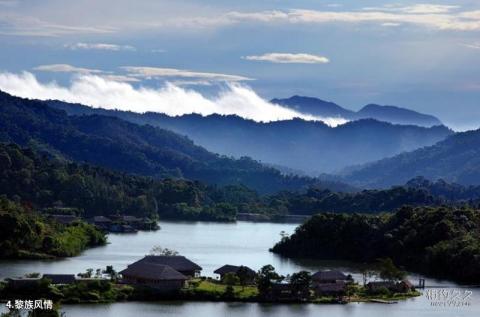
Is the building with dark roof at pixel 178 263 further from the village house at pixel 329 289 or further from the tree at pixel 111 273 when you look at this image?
the village house at pixel 329 289

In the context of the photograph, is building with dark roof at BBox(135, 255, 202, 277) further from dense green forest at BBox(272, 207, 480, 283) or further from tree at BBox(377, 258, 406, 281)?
dense green forest at BBox(272, 207, 480, 283)

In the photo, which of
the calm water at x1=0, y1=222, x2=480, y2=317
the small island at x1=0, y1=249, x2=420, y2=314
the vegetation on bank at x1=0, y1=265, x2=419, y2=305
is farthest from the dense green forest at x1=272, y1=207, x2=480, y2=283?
the vegetation on bank at x1=0, y1=265, x2=419, y2=305

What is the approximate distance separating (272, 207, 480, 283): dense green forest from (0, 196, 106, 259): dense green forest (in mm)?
9789

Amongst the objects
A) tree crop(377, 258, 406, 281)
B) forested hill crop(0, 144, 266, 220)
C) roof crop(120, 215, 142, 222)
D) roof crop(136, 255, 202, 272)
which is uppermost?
forested hill crop(0, 144, 266, 220)

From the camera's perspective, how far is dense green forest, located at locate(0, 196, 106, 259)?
42219 millimetres

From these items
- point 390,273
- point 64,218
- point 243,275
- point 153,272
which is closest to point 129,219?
point 64,218

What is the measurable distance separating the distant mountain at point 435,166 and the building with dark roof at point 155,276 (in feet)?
375

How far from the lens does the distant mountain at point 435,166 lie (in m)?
151

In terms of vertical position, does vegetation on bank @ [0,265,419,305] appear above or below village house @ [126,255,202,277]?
below

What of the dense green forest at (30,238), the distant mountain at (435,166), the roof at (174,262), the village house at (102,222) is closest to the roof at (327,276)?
the roof at (174,262)

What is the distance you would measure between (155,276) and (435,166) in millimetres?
130224

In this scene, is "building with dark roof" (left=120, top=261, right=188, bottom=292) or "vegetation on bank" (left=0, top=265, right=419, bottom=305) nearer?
"vegetation on bank" (left=0, top=265, right=419, bottom=305)

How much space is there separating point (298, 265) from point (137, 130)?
352ft

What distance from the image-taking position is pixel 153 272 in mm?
33719
